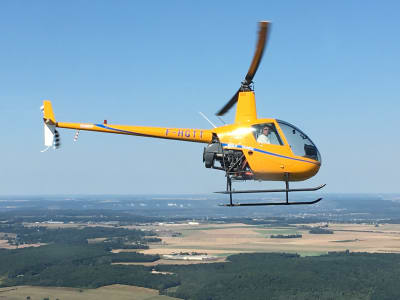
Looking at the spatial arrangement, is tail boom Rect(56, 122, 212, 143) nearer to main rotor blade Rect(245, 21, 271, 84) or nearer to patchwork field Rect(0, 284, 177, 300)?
main rotor blade Rect(245, 21, 271, 84)

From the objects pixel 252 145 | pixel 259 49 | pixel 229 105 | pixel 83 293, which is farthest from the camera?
pixel 83 293

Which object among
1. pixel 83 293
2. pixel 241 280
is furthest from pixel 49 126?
pixel 241 280

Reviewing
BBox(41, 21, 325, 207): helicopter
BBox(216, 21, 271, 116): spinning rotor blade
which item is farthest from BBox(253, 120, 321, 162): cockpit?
BBox(216, 21, 271, 116): spinning rotor blade

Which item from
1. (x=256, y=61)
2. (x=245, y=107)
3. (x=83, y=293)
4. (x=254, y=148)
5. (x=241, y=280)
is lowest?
(x=83, y=293)

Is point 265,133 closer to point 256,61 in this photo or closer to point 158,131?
point 256,61

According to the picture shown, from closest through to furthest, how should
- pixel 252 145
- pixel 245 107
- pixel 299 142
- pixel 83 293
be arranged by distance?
1. pixel 299 142
2. pixel 252 145
3. pixel 245 107
4. pixel 83 293

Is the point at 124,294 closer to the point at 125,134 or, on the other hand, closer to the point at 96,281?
the point at 96,281

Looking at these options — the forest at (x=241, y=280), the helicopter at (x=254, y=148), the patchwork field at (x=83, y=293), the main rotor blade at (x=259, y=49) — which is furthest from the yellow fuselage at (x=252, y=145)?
the forest at (x=241, y=280)
